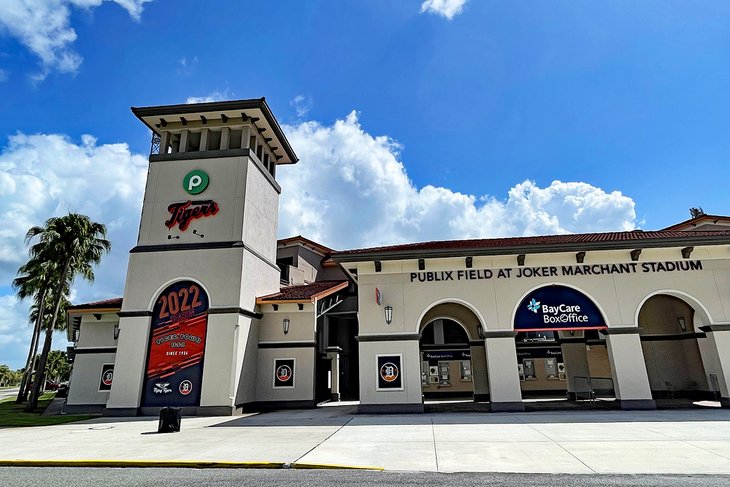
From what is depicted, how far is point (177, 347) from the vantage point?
58.7 feet

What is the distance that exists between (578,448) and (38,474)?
9.74 m

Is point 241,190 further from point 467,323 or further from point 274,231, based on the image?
point 467,323

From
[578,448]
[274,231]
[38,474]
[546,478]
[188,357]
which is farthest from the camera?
[274,231]

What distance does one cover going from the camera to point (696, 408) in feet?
48.1

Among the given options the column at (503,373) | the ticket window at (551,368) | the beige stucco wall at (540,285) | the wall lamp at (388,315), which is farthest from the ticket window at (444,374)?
the wall lamp at (388,315)

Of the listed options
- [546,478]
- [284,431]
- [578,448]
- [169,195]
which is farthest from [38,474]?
[169,195]

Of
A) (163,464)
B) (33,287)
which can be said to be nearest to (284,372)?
(163,464)

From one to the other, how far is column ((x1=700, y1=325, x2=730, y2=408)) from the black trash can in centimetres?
1802

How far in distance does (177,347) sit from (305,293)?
6364mm

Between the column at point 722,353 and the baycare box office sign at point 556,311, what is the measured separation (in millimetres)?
3733

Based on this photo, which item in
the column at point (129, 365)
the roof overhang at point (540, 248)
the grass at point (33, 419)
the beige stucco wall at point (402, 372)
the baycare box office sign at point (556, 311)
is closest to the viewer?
the roof overhang at point (540, 248)

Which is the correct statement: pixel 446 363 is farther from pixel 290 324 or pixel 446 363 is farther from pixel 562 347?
pixel 290 324

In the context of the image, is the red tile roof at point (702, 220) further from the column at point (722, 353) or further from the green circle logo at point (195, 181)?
the green circle logo at point (195, 181)

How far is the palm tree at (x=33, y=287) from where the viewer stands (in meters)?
29.1
